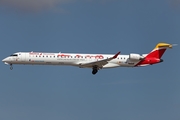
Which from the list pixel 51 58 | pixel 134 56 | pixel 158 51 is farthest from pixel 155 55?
pixel 51 58

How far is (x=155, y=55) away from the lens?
83812 mm

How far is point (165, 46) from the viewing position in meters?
84.0

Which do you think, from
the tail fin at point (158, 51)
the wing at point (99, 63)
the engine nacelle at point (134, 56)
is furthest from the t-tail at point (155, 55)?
the wing at point (99, 63)

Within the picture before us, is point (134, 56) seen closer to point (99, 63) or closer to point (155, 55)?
point (155, 55)

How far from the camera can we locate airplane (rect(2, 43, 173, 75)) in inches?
3071

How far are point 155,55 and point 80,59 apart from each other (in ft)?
39.7

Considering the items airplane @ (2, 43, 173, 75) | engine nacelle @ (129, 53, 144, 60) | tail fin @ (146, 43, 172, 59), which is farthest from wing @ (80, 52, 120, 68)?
tail fin @ (146, 43, 172, 59)

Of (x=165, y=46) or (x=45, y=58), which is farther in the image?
(x=165, y=46)

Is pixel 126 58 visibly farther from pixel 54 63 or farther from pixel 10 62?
pixel 10 62

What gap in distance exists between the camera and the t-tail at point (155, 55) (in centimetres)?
8250

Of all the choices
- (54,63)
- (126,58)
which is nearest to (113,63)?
(126,58)

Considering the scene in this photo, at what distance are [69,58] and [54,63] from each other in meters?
2.24

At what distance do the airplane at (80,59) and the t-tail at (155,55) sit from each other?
16.1 inches

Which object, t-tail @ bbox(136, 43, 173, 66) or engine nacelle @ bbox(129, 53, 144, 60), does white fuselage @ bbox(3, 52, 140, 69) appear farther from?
t-tail @ bbox(136, 43, 173, 66)
